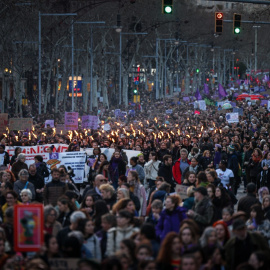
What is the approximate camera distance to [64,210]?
1139 centimetres

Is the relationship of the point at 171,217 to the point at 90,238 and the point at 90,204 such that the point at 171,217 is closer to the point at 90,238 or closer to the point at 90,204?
the point at 90,204

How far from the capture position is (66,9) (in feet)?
193

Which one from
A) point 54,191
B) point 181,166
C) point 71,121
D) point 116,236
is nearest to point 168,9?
point 181,166

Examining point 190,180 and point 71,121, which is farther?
point 71,121

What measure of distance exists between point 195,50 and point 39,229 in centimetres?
8980

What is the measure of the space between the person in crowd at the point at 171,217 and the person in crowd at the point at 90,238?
4.68ft

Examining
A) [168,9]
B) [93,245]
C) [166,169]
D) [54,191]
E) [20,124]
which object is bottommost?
[93,245]

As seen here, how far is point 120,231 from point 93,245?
41 centimetres

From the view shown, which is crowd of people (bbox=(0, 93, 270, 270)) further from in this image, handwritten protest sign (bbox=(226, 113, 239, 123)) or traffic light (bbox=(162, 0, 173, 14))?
handwritten protest sign (bbox=(226, 113, 239, 123))

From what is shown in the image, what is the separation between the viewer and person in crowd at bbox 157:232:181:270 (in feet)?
28.2

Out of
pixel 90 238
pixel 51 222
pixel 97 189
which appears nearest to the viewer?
pixel 90 238

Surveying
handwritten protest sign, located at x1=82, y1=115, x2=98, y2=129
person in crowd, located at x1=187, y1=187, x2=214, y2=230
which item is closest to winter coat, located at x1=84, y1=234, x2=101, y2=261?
person in crowd, located at x1=187, y1=187, x2=214, y2=230

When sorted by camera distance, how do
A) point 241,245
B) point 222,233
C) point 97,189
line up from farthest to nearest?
point 97,189, point 222,233, point 241,245

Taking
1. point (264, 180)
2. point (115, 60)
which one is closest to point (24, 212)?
point (264, 180)
